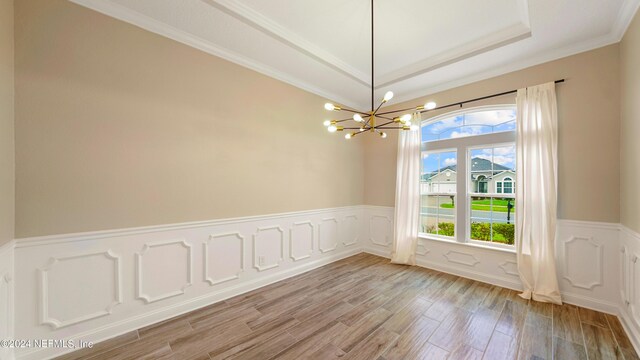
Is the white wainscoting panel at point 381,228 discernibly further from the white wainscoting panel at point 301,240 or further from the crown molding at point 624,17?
the crown molding at point 624,17

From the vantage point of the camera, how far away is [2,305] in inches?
63.2

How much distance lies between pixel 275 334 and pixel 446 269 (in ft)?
9.85

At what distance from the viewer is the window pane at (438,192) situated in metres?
3.93

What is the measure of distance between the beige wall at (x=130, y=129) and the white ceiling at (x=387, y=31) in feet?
0.74

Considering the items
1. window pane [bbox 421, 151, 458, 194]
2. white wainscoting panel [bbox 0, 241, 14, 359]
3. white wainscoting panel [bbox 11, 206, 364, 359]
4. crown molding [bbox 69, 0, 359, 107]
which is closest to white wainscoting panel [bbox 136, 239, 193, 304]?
white wainscoting panel [bbox 11, 206, 364, 359]

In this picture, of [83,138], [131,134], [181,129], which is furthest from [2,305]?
[181,129]

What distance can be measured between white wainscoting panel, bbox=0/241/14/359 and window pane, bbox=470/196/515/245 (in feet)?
17.0

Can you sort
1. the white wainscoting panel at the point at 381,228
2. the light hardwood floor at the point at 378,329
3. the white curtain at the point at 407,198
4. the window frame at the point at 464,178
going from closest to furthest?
the light hardwood floor at the point at 378,329 → the window frame at the point at 464,178 → the white curtain at the point at 407,198 → the white wainscoting panel at the point at 381,228

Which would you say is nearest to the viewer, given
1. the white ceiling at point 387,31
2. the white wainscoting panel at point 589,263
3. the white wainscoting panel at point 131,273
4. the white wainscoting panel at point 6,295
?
the white wainscoting panel at point 6,295

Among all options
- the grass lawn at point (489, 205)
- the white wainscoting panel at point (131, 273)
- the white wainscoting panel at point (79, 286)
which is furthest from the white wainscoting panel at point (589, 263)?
the white wainscoting panel at point (79, 286)

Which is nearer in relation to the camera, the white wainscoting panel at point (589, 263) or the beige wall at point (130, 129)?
the beige wall at point (130, 129)

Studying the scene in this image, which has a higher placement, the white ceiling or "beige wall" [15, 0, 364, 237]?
the white ceiling

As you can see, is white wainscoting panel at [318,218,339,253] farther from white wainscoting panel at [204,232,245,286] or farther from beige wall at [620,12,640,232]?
beige wall at [620,12,640,232]

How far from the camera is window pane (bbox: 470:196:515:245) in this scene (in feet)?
11.1
